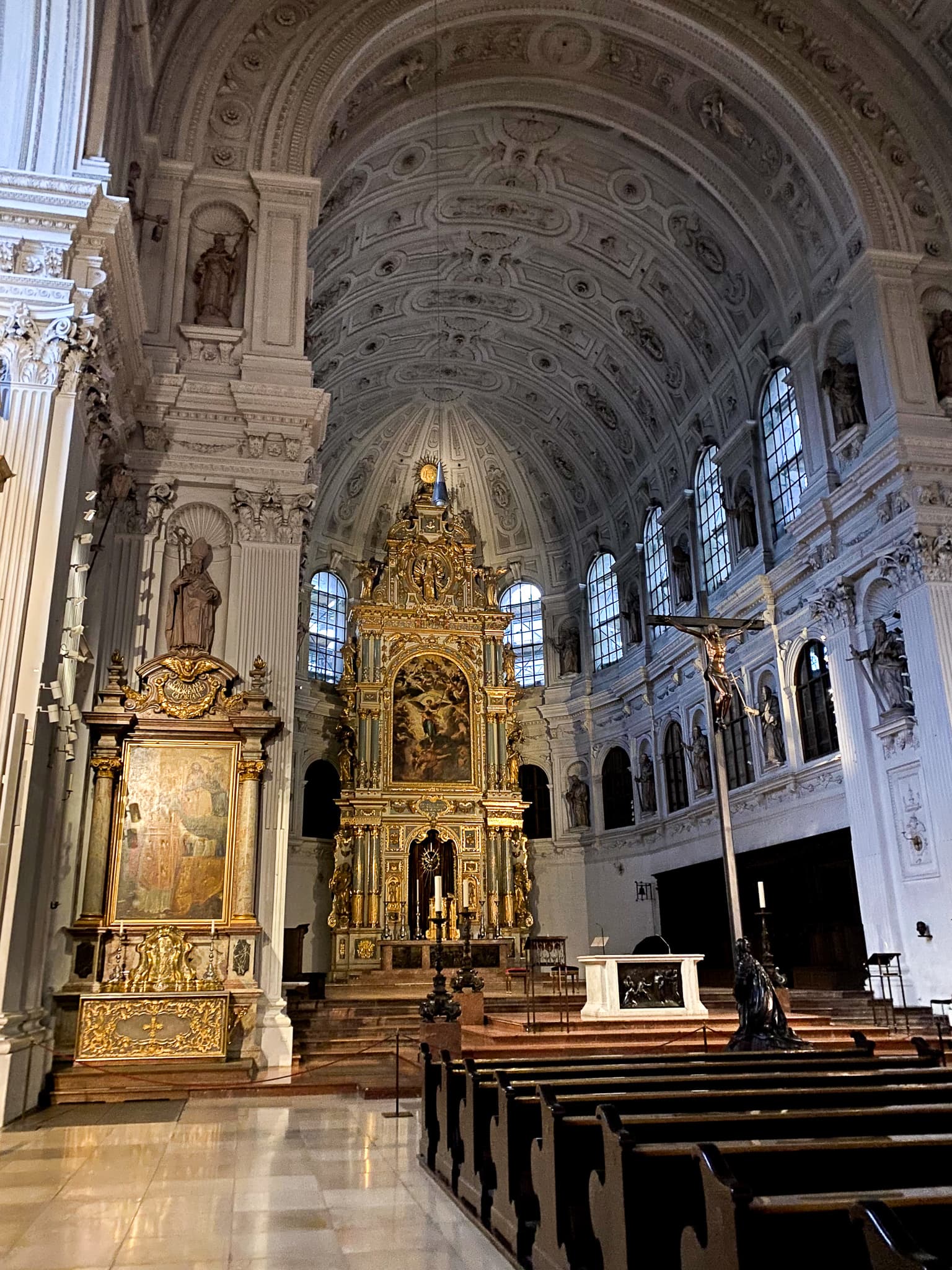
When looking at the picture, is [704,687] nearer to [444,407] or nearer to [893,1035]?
[893,1035]

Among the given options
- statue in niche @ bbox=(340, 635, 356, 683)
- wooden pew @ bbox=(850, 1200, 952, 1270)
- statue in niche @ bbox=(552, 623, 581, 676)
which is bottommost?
wooden pew @ bbox=(850, 1200, 952, 1270)

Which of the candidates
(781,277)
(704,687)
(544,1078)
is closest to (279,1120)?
(544,1078)

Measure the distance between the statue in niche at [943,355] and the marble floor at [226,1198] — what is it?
14553 mm

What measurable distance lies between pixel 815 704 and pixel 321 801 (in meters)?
12.8

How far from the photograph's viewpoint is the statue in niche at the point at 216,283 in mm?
14500

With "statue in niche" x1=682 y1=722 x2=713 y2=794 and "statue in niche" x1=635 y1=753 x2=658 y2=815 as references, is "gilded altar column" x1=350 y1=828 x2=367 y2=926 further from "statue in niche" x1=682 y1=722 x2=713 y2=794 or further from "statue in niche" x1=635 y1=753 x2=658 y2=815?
"statue in niche" x1=682 y1=722 x2=713 y2=794

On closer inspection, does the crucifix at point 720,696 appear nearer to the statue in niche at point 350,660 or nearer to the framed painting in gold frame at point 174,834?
the framed painting in gold frame at point 174,834

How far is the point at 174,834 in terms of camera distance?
11.8m

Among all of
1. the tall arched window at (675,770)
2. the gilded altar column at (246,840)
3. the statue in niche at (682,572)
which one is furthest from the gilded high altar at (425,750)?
the gilded altar column at (246,840)

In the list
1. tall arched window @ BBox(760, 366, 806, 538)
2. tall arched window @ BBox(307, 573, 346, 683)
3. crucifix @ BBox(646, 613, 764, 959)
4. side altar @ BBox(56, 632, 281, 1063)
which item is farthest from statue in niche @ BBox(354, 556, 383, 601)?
crucifix @ BBox(646, 613, 764, 959)

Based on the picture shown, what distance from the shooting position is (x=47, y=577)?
9523 mm

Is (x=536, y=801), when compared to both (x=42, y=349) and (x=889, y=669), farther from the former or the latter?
(x=42, y=349)

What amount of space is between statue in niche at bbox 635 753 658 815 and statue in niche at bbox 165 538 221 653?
1421 centimetres

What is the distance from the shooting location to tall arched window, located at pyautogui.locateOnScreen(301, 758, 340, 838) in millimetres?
25031
